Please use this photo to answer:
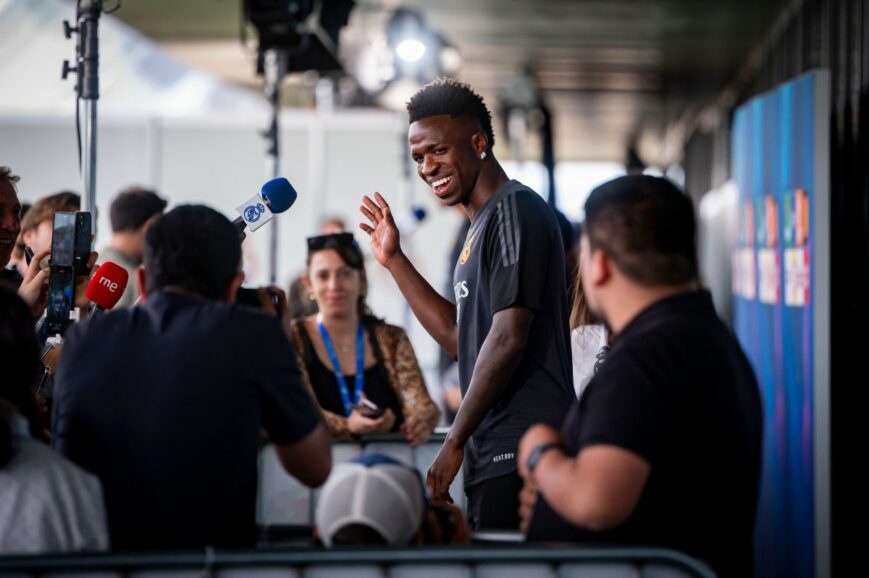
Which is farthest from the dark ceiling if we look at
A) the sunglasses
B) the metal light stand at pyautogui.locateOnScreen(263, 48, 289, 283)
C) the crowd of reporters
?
the crowd of reporters

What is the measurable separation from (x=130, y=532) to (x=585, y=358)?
200 cm

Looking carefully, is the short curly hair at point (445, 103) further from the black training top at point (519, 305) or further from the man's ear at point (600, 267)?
the man's ear at point (600, 267)

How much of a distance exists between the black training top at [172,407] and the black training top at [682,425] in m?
0.56

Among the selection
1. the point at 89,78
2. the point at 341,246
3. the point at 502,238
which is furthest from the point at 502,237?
the point at 341,246

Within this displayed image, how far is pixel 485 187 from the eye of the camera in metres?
3.33

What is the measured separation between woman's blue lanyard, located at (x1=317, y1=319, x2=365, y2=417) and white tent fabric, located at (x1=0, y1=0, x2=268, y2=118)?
12.0 feet

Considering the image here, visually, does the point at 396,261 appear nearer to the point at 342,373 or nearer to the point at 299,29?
the point at 342,373

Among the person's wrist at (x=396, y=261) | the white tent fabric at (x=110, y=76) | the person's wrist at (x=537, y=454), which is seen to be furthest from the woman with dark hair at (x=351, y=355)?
the white tent fabric at (x=110, y=76)

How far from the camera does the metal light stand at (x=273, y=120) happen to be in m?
6.25

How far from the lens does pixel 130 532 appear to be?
230 cm

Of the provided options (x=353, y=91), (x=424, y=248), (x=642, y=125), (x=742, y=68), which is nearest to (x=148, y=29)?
(x=353, y=91)

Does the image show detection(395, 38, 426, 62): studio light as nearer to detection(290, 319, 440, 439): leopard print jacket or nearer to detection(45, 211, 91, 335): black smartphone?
detection(290, 319, 440, 439): leopard print jacket

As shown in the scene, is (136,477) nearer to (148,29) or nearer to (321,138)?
(321,138)

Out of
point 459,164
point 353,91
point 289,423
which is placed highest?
point 353,91
